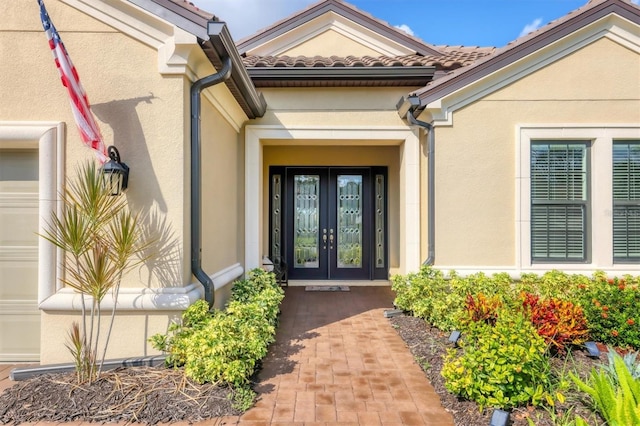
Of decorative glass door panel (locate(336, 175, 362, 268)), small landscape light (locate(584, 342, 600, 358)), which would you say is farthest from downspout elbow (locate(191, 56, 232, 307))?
decorative glass door panel (locate(336, 175, 362, 268))

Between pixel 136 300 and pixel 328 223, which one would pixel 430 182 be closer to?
pixel 328 223

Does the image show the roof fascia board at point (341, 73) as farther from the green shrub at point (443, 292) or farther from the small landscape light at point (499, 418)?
the small landscape light at point (499, 418)

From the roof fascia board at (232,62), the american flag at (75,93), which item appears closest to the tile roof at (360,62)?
the roof fascia board at (232,62)

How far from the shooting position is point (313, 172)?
9.50m

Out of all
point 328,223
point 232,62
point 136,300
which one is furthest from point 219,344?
point 328,223

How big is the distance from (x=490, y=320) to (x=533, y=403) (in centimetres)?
149

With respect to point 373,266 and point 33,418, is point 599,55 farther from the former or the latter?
point 33,418

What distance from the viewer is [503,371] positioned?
3.24m

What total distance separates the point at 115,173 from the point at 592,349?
5867 millimetres

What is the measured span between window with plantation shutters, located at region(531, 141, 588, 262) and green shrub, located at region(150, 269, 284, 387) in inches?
192

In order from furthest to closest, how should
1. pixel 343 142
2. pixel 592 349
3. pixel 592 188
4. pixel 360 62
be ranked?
pixel 343 142, pixel 360 62, pixel 592 188, pixel 592 349

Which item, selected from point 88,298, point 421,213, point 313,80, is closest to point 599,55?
point 421,213

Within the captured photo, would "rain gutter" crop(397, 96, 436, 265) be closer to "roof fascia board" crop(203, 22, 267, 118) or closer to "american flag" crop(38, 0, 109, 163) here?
"roof fascia board" crop(203, 22, 267, 118)

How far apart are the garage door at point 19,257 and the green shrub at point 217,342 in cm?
181
